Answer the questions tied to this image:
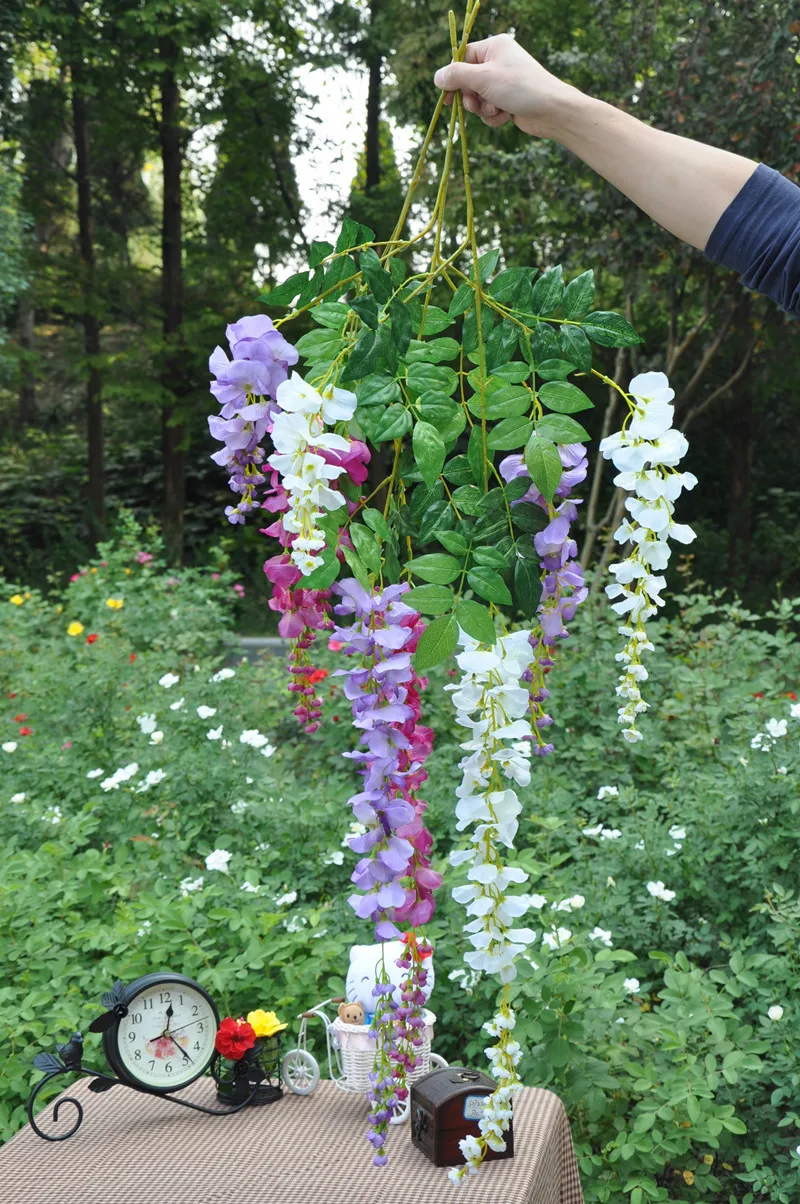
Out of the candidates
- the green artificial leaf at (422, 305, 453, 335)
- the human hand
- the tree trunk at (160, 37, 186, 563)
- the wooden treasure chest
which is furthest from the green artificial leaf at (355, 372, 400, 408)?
the tree trunk at (160, 37, 186, 563)

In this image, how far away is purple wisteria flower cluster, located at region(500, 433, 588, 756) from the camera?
88 centimetres

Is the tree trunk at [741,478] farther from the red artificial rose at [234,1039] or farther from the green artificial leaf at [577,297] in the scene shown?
the green artificial leaf at [577,297]

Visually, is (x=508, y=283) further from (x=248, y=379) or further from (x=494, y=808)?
(x=494, y=808)

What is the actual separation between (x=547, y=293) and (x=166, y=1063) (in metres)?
1.18

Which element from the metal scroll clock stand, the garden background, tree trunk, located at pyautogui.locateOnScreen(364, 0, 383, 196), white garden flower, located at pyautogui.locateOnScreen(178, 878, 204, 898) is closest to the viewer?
the metal scroll clock stand

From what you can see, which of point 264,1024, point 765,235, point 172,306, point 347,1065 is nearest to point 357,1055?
point 347,1065

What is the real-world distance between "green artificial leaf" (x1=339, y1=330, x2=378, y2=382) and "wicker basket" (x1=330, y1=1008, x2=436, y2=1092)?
1005 mm

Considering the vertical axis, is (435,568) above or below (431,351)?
below

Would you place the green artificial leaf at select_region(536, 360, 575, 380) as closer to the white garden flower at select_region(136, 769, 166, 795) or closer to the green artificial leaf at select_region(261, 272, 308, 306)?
the green artificial leaf at select_region(261, 272, 308, 306)

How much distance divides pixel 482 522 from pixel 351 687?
0.56 feet

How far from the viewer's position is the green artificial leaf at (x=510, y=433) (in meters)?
0.86

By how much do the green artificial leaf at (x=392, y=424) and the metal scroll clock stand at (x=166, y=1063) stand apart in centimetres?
101

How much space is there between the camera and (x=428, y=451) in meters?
0.84

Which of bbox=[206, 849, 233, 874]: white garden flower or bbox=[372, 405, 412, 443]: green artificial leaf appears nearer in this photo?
bbox=[372, 405, 412, 443]: green artificial leaf
